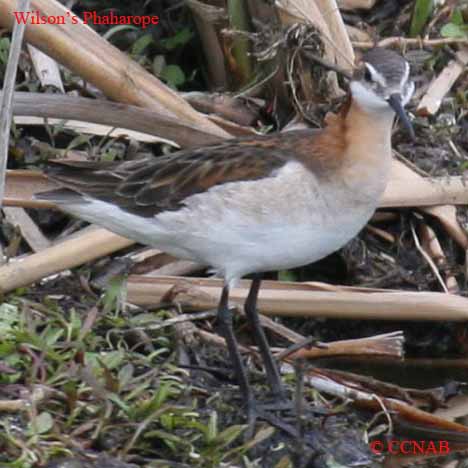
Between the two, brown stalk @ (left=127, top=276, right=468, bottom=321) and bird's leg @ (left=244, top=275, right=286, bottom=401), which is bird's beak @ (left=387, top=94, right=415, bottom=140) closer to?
bird's leg @ (left=244, top=275, right=286, bottom=401)

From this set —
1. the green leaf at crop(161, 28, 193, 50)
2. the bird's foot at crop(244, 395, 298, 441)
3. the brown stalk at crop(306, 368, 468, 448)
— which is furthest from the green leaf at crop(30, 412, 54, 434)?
the green leaf at crop(161, 28, 193, 50)

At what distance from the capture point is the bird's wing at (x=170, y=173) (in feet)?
19.4

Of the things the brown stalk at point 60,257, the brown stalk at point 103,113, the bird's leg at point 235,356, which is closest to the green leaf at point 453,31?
the brown stalk at point 103,113

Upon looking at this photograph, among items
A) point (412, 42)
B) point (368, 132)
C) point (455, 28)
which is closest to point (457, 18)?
point (455, 28)

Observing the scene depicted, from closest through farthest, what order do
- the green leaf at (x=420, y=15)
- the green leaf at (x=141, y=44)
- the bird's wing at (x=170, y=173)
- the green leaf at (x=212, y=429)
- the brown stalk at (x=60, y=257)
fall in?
the green leaf at (x=212, y=429), the bird's wing at (x=170, y=173), the brown stalk at (x=60, y=257), the green leaf at (x=141, y=44), the green leaf at (x=420, y=15)

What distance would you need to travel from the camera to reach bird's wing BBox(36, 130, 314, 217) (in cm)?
591

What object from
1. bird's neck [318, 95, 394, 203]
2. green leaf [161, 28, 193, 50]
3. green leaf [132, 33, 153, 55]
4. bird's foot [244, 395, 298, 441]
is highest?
bird's neck [318, 95, 394, 203]

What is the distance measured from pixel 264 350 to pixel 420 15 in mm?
3106

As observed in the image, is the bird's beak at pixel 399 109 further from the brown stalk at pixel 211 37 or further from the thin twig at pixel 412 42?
the thin twig at pixel 412 42

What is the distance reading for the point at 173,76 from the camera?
816 centimetres

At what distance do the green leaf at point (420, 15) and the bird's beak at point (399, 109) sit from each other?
295 cm

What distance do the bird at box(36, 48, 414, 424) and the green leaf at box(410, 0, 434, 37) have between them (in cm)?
267

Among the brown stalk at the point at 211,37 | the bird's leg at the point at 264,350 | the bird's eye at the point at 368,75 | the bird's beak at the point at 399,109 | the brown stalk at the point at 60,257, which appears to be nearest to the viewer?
the bird's beak at the point at 399,109

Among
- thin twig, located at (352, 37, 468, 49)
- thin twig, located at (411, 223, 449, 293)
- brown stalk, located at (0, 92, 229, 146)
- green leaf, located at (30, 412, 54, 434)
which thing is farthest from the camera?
thin twig, located at (352, 37, 468, 49)
